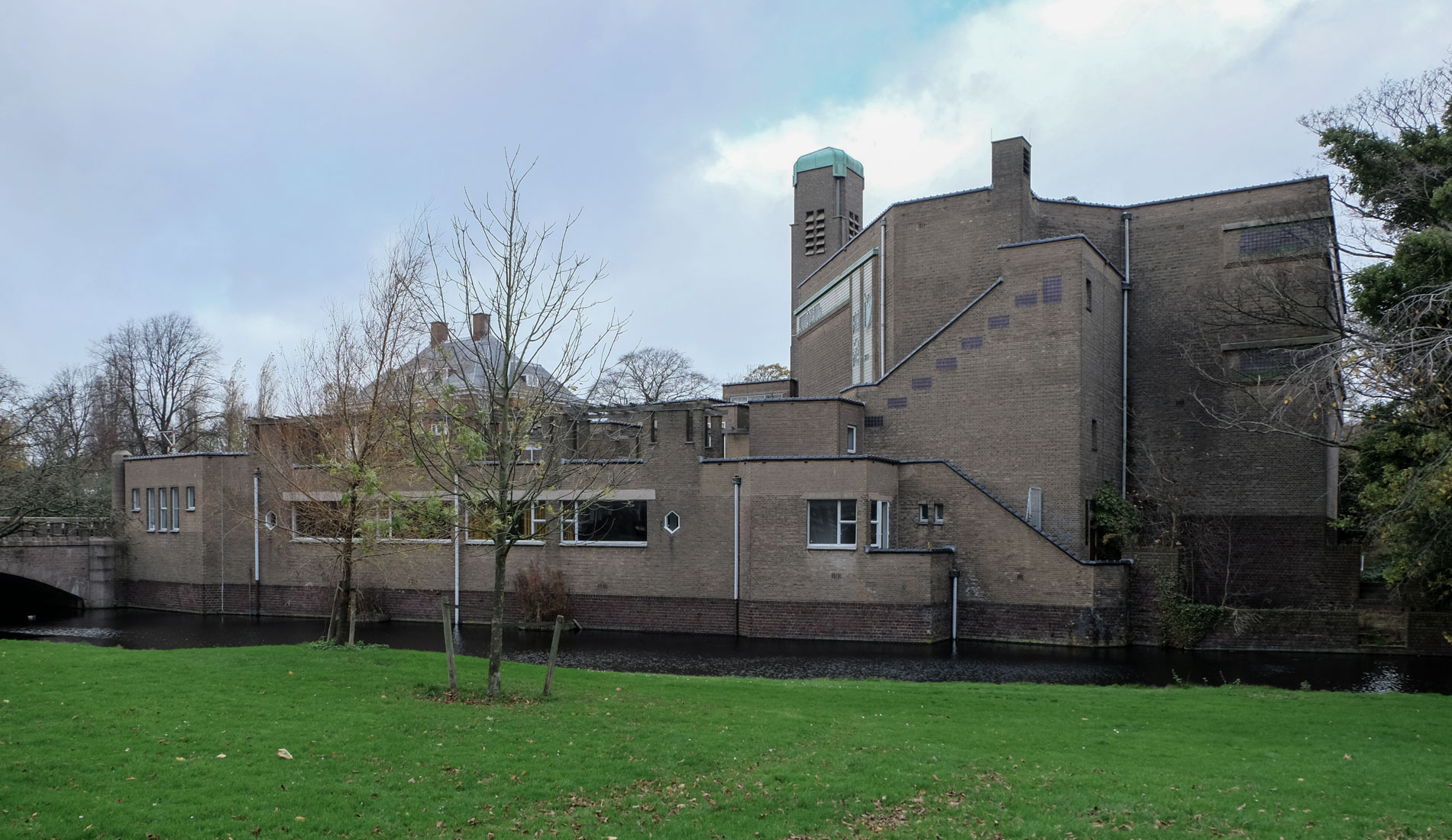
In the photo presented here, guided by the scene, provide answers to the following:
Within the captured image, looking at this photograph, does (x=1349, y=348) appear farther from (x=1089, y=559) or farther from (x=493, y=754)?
(x=1089, y=559)

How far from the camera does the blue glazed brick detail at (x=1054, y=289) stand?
28.9 meters

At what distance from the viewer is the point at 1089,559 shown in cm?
2859

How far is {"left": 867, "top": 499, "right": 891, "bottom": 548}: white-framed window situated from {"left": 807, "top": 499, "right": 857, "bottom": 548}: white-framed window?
2.08ft

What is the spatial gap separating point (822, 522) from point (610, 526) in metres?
6.96

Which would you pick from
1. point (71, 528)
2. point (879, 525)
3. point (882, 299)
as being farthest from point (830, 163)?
point (71, 528)

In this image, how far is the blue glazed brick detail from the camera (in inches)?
1138

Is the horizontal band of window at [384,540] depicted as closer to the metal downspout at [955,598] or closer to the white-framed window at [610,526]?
the white-framed window at [610,526]

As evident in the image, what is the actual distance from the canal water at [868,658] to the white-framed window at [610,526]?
9.45 ft

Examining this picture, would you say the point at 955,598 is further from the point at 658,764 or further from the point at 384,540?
the point at 658,764

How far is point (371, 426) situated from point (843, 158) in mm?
36552

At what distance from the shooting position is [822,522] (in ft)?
91.6

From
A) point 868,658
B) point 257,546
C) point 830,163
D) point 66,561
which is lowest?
point 868,658

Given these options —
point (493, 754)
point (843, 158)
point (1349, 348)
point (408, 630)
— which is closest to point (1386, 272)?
point (1349, 348)

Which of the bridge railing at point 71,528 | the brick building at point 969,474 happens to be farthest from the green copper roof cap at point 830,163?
the bridge railing at point 71,528
